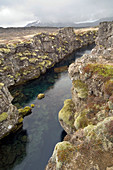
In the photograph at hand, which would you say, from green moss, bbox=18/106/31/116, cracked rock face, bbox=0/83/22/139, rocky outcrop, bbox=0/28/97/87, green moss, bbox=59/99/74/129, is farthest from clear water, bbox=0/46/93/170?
rocky outcrop, bbox=0/28/97/87

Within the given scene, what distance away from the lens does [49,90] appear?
183 ft

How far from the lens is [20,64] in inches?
2702

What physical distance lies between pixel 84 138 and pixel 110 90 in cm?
810

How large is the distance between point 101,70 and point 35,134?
25.7m

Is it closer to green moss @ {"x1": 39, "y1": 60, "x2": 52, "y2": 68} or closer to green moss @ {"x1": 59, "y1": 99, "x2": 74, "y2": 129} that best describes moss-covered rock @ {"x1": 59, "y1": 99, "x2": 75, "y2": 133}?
green moss @ {"x1": 59, "y1": 99, "x2": 74, "y2": 129}

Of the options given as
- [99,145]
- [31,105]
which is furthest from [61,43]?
[99,145]

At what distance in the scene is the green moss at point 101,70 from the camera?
19580 millimetres

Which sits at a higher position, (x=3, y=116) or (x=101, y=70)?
(x=101, y=70)

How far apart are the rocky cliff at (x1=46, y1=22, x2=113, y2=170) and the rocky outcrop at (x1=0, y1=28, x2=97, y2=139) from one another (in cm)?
1635

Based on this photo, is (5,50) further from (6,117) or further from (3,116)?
(6,117)

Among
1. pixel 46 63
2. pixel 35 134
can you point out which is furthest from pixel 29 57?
pixel 35 134

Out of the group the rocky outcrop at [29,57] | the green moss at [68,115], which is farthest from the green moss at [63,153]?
the rocky outcrop at [29,57]

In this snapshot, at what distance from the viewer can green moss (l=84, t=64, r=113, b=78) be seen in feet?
64.2

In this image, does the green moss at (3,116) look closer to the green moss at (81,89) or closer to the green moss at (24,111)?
the green moss at (24,111)
